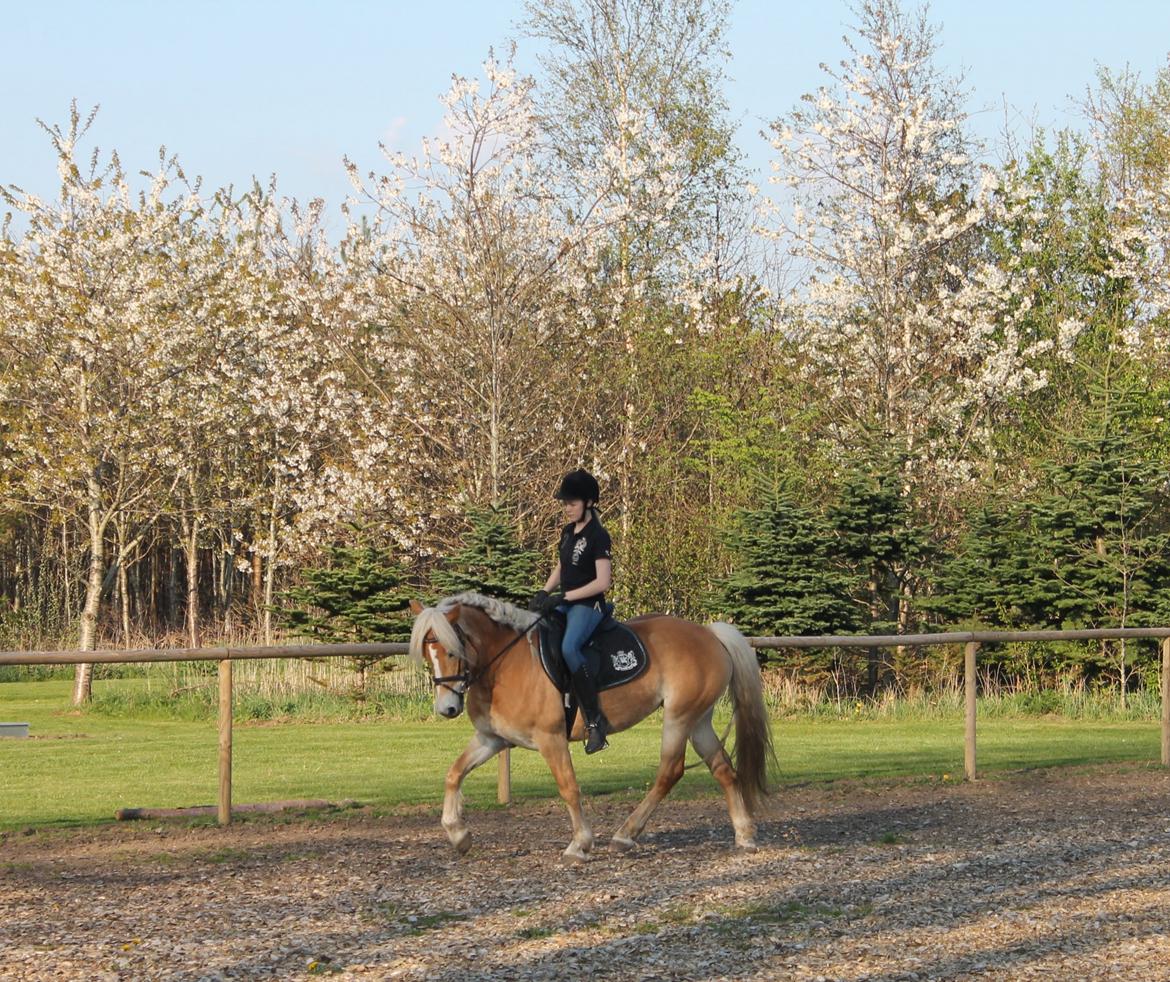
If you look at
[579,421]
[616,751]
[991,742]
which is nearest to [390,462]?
[579,421]

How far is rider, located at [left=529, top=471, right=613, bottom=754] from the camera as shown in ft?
30.0

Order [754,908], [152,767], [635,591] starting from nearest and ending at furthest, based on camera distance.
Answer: [754,908] → [152,767] → [635,591]

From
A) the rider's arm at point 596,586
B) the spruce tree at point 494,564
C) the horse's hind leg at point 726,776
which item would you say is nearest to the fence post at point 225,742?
the rider's arm at point 596,586

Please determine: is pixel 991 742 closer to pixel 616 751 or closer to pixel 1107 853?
pixel 616 751

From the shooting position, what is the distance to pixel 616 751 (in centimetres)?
1677

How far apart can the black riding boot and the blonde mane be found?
0.45 m

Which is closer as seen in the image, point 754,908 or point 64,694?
point 754,908

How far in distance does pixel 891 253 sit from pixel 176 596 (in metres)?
21.5

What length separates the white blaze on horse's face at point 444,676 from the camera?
333 inches

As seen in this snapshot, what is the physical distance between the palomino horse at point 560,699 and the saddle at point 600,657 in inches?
2.6

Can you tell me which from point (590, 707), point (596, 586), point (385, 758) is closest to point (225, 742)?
point (590, 707)

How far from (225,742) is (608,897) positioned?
3.82m

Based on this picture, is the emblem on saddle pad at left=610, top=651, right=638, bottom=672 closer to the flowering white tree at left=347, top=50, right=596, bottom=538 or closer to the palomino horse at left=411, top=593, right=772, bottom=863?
the palomino horse at left=411, top=593, right=772, bottom=863


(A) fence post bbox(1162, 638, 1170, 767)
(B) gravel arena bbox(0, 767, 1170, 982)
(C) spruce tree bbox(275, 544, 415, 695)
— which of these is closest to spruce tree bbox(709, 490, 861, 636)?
(C) spruce tree bbox(275, 544, 415, 695)
